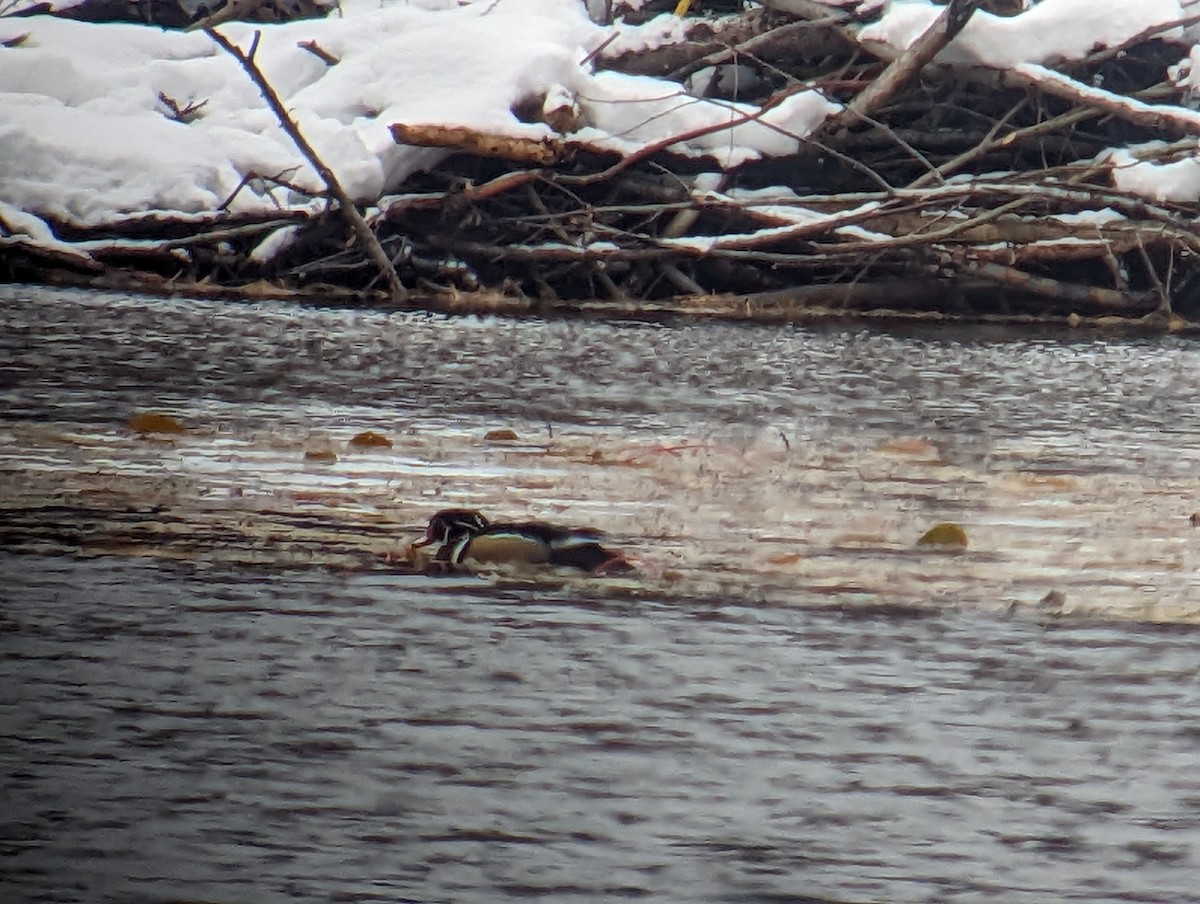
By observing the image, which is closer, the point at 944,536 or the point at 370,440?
the point at 944,536

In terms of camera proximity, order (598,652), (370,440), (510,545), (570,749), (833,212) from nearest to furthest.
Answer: (570,749)
(598,652)
(510,545)
(370,440)
(833,212)

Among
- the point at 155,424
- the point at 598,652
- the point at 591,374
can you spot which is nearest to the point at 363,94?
the point at 591,374

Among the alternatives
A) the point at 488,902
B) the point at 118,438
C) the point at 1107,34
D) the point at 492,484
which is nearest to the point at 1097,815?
the point at 488,902

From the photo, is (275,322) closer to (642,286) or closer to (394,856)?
(642,286)

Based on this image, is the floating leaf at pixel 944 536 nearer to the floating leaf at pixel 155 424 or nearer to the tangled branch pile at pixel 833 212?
Answer: the floating leaf at pixel 155 424

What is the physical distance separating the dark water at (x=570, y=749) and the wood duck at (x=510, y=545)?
0.19 feet

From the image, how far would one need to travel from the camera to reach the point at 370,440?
1396 millimetres

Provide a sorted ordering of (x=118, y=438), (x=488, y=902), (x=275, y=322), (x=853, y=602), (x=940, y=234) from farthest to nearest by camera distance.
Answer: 1. (x=940, y=234)
2. (x=275, y=322)
3. (x=118, y=438)
4. (x=853, y=602)
5. (x=488, y=902)

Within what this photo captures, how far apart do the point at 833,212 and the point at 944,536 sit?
1.67 m

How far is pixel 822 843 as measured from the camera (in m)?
0.58

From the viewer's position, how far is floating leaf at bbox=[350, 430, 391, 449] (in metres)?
1.38

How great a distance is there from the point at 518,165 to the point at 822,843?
2.24 metres

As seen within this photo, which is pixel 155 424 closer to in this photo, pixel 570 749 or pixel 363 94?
pixel 570 749

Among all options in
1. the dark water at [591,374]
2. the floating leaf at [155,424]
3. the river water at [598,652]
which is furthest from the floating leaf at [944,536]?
the floating leaf at [155,424]
